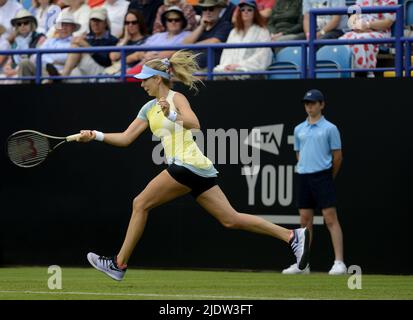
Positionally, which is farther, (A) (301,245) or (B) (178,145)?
(A) (301,245)

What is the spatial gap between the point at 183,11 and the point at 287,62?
208cm

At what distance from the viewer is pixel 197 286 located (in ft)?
41.2

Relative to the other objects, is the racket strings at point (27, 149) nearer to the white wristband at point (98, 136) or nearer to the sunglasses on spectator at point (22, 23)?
the white wristband at point (98, 136)

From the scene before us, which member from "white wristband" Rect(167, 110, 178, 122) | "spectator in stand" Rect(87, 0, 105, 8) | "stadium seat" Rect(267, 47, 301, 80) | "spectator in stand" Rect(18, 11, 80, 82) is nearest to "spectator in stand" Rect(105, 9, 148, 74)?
"spectator in stand" Rect(18, 11, 80, 82)

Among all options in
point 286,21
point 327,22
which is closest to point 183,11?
point 286,21

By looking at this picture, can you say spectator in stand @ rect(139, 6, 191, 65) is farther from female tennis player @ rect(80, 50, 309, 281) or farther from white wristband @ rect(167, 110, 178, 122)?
white wristband @ rect(167, 110, 178, 122)

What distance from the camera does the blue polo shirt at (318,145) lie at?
14.5m

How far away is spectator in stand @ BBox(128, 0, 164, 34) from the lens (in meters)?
17.8

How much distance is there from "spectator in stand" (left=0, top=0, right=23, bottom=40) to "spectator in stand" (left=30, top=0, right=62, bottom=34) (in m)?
0.26

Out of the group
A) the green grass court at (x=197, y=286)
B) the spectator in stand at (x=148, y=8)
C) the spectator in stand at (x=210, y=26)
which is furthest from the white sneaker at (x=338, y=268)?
the spectator in stand at (x=148, y=8)

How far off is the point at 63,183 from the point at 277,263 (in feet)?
10.4

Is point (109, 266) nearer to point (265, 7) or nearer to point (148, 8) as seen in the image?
point (265, 7)
